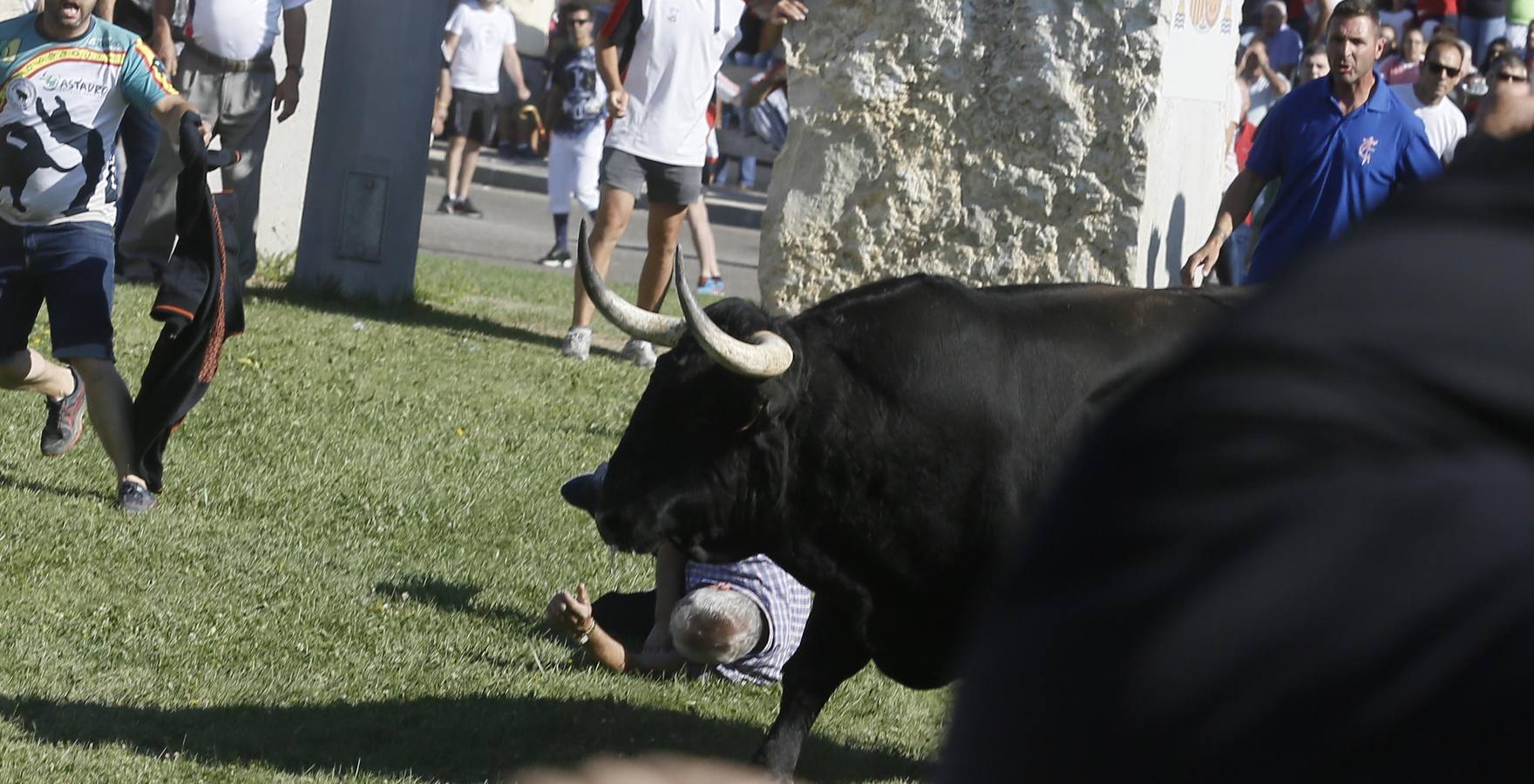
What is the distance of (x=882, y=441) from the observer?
425 centimetres

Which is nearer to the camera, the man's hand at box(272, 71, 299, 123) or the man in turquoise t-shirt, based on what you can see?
the man in turquoise t-shirt

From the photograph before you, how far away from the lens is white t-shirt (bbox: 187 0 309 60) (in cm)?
1053

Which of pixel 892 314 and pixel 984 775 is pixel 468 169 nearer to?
pixel 892 314

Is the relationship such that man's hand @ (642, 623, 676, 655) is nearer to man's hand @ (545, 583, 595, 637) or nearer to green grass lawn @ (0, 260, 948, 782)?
green grass lawn @ (0, 260, 948, 782)

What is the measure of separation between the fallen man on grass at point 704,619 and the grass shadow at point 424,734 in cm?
23

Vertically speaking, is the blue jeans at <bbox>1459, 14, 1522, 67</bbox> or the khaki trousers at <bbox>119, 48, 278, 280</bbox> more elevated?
the blue jeans at <bbox>1459, 14, 1522, 67</bbox>

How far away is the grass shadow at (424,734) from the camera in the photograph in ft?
15.1

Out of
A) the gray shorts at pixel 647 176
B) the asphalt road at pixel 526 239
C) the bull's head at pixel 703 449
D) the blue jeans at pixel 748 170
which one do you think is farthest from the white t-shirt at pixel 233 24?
the blue jeans at pixel 748 170

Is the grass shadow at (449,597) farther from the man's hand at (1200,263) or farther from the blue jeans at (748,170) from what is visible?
the blue jeans at (748,170)

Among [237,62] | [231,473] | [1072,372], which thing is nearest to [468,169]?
[237,62]

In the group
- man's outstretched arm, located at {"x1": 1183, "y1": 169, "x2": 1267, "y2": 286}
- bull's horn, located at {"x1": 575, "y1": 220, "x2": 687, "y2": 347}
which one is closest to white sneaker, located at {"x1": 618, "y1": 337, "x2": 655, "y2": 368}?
man's outstretched arm, located at {"x1": 1183, "y1": 169, "x2": 1267, "y2": 286}

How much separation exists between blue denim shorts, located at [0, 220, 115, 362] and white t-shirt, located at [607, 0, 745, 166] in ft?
12.5

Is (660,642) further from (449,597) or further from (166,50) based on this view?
(166,50)

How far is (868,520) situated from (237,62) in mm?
7413
